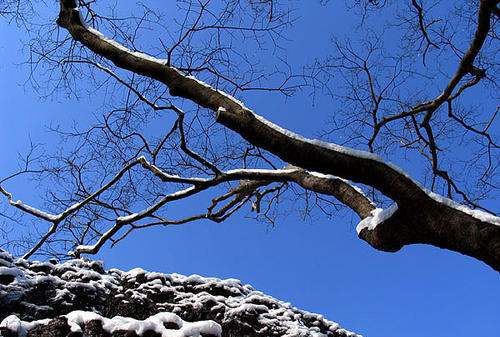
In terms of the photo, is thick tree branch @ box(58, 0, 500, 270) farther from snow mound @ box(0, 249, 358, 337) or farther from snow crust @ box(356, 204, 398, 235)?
snow mound @ box(0, 249, 358, 337)

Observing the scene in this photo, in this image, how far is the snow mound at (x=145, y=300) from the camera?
4617 mm

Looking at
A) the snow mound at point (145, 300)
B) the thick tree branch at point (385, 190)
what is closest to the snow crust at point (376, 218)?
the thick tree branch at point (385, 190)

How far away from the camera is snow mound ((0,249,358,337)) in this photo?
462 cm

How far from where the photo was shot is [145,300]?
5.52 m

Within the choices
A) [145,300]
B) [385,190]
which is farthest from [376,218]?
[145,300]

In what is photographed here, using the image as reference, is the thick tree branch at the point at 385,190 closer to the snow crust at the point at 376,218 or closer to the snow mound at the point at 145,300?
the snow crust at the point at 376,218

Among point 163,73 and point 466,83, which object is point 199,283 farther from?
point 466,83

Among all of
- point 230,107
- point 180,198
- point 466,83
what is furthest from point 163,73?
point 466,83

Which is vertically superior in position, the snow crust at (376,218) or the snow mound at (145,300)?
the snow crust at (376,218)

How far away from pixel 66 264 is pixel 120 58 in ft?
8.29

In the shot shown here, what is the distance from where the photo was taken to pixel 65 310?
4824 mm

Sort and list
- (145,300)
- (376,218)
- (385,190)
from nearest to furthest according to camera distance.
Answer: (385,190)
(376,218)
(145,300)

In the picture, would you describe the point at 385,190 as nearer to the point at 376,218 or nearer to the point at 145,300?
the point at 376,218

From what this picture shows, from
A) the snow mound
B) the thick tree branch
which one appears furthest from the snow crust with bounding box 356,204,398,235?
the snow mound
